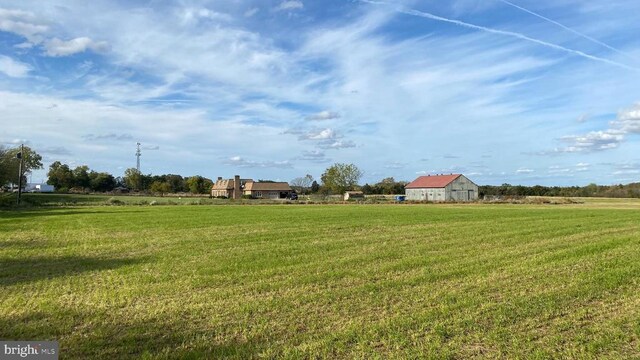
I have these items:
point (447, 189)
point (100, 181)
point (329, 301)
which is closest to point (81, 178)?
point (100, 181)

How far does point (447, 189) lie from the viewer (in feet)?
330

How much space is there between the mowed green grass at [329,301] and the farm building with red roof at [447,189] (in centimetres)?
8646

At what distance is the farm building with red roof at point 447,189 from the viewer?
101 m

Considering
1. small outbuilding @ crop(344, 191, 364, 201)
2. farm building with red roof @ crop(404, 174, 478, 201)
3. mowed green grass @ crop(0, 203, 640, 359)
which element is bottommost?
mowed green grass @ crop(0, 203, 640, 359)

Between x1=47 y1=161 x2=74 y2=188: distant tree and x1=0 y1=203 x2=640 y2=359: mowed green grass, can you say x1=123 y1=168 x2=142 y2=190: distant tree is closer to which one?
x1=47 y1=161 x2=74 y2=188: distant tree

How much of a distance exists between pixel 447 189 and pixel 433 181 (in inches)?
269

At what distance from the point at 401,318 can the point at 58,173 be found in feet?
540

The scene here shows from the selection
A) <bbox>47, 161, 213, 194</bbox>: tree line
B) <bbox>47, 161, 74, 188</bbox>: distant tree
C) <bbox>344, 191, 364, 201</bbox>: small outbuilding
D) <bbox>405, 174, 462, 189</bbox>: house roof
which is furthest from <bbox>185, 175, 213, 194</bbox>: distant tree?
<bbox>405, 174, 462, 189</bbox>: house roof

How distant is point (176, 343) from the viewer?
6148 millimetres

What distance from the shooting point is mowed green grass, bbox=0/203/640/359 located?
5988 millimetres

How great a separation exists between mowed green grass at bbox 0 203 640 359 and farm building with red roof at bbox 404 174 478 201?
284 feet

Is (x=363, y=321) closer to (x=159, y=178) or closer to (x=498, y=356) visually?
(x=498, y=356)

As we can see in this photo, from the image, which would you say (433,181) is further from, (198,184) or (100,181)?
(100,181)

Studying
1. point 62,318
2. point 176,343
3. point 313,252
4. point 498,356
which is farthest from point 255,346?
point 313,252
